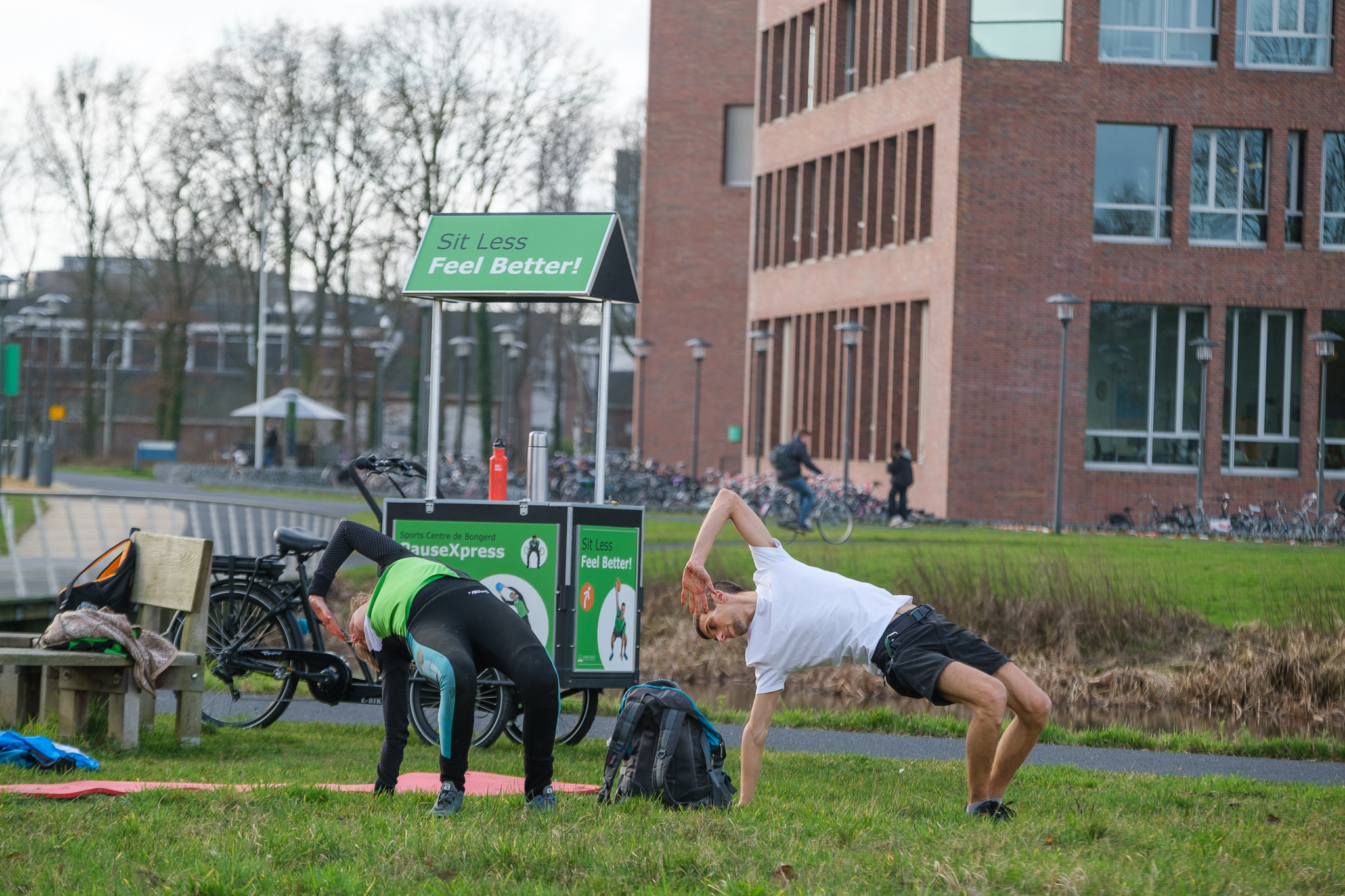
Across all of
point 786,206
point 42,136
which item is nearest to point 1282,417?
point 786,206

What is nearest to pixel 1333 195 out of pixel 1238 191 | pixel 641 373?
pixel 1238 191

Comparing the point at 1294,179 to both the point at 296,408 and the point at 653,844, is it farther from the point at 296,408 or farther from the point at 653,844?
the point at 653,844

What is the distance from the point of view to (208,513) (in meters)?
15.2

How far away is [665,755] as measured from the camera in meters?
Answer: 6.48

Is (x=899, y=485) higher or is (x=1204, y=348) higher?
(x=1204, y=348)

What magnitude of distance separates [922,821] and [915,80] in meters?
30.2

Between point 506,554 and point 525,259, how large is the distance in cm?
190

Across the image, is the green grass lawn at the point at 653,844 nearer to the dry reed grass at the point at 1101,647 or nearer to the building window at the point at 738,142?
the dry reed grass at the point at 1101,647

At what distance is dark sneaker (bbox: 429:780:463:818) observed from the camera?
6.05 metres

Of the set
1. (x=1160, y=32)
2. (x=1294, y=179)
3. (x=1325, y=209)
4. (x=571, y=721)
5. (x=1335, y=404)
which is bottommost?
(x=571, y=721)

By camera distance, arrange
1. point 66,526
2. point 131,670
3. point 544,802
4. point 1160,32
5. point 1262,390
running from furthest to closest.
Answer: point 1160,32, point 1262,390, point 66,526, point 131,670, point 544,802

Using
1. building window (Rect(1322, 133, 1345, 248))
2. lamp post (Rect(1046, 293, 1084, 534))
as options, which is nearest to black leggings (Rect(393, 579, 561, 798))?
lamp post (Rect(1046, 293, 1084, 534))

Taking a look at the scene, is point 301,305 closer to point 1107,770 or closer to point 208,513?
point 208,513

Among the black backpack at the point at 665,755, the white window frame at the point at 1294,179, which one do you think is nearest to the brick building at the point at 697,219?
the white window frame at the point at 1294,179
